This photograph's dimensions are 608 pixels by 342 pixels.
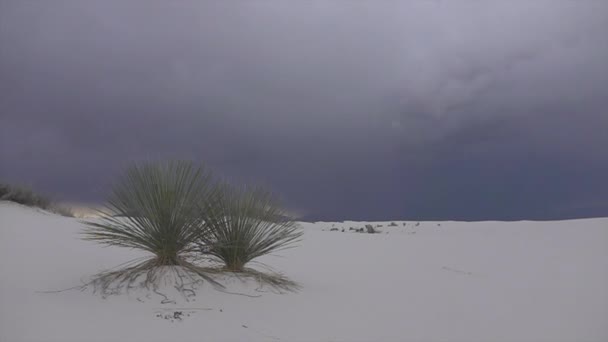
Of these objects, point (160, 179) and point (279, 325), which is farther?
point (160, 179)

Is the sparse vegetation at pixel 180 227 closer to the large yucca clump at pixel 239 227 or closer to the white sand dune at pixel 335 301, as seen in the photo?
the large yucca clump at pixel 239 227

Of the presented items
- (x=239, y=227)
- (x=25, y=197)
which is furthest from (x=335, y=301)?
(x=25, y=197)

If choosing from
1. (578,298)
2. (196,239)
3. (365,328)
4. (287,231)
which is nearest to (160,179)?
(196,239)

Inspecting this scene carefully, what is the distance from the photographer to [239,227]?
5.30m

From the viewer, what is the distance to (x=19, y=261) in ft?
16.2

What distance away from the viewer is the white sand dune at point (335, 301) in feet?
11.8

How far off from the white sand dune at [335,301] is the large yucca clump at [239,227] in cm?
63

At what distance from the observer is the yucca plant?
4715 millimetres

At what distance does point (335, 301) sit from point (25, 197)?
33.8 feet

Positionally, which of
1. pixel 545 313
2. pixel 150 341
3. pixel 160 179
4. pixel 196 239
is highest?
pixel 160 179

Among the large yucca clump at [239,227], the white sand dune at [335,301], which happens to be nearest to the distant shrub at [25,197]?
the white sand dune at [335,301]

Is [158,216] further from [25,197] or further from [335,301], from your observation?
[25,197]

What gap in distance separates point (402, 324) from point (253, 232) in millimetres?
2047

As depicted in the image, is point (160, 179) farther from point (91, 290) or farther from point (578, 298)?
point (578, 298)
